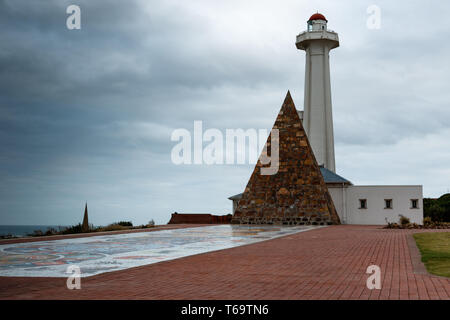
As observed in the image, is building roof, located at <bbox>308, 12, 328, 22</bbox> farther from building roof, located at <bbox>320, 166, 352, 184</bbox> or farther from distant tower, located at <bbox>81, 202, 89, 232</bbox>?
distant tower, located at <bbox>81, 202, 89, 232</bbox>

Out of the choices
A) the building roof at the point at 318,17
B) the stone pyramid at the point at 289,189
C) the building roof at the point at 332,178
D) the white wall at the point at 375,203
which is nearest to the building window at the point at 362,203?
the white wall at the point at 375,203

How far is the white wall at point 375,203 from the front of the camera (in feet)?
109

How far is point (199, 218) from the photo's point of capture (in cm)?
3781

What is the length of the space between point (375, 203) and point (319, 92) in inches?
494

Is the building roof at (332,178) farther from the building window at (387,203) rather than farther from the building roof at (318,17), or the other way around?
the building roof at (318,17)

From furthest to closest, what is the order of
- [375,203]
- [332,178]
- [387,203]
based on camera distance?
1. [332,178]
2. [375,203]
3. [387,203]

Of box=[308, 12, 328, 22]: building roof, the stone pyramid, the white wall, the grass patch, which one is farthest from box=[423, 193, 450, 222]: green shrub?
the grass patch

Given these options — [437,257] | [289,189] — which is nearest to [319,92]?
[289,189]

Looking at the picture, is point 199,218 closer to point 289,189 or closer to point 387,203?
point 289,189

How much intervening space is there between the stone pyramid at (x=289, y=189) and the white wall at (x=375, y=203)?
182 centimetres

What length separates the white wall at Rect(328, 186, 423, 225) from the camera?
33188 mm
